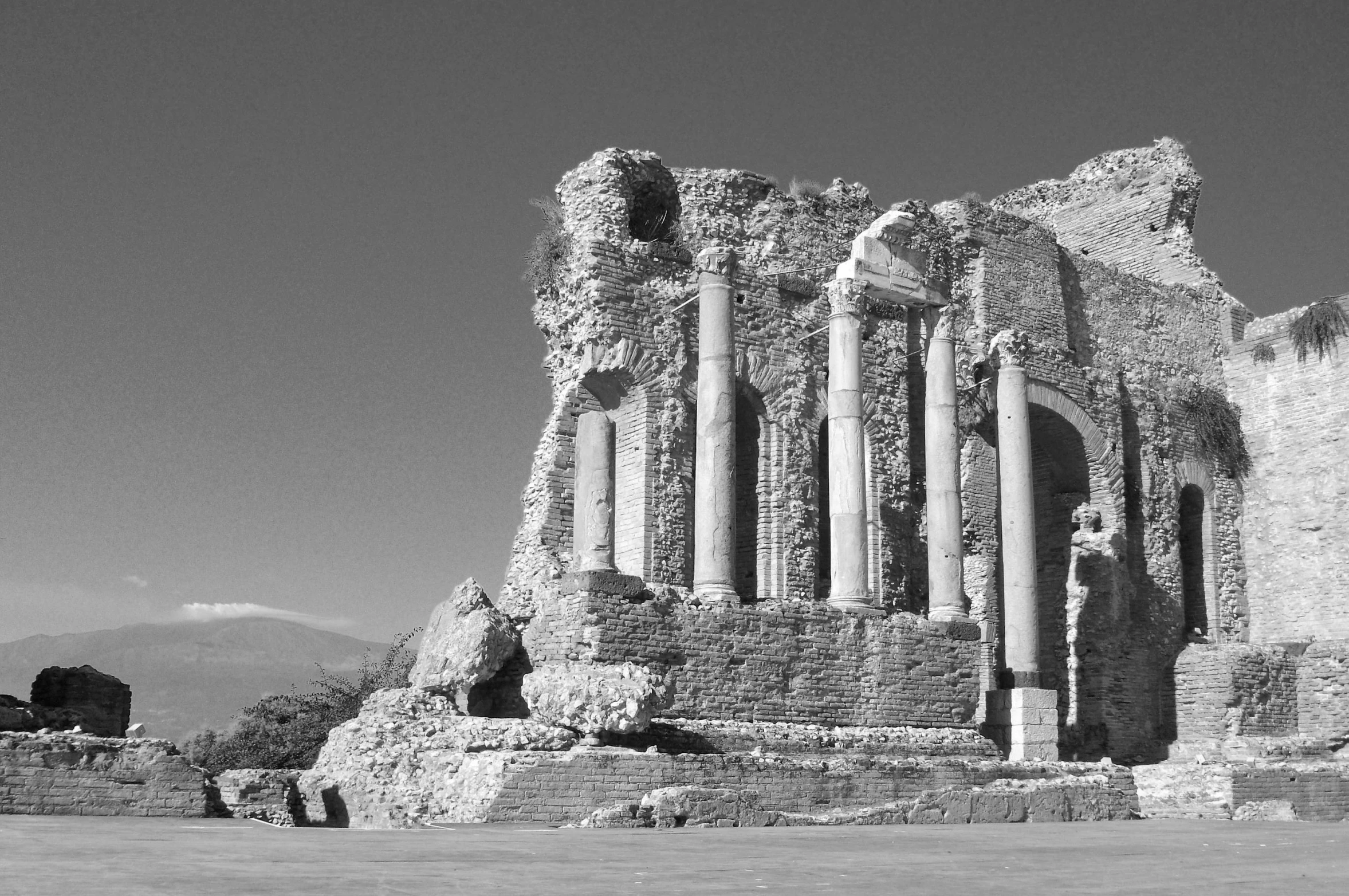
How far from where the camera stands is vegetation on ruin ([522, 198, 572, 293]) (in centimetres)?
1884

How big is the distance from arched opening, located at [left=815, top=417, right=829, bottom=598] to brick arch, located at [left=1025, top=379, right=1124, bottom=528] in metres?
4.23

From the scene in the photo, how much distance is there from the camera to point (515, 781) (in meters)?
11.2

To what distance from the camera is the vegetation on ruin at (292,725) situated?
22594 mm

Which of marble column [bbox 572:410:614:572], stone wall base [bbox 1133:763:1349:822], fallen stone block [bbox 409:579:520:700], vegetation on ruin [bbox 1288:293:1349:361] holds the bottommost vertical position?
stone wall base [bbox 1133:763:1349:822]

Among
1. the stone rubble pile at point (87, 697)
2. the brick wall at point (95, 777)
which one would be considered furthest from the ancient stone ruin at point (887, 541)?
the stone rubble pile at point (87, 697)

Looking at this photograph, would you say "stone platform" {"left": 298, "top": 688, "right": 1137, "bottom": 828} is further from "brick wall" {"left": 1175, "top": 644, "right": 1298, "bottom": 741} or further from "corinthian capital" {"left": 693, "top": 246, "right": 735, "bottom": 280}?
"brick wall" {"left": 1175, "top": 644, "right": 1298, "bottom": 741}

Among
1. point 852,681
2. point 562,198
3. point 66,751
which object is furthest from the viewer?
point 562,198

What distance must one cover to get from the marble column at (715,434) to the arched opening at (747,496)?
52.4 inches

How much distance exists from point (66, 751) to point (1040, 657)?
51.9 feet

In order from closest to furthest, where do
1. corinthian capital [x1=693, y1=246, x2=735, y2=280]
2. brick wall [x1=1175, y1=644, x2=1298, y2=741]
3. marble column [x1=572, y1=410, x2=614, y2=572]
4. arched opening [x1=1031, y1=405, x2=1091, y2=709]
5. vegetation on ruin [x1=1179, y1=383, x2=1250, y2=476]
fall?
marble column [x1=572, y1=410, x2=614, y2=572] → corinthian capital [x1=693, y1=246, x2=735, y2=280] → brick wall [x1=1175, y1=644, x2=1298, y2=741] → arched opening [x1=1031, y1=405, x2=1091, y2=709] → vegetation on ruin [x1=1179, y1=383, x2=1250, y2=476]

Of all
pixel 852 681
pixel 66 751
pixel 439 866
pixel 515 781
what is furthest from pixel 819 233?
pixel 439 866

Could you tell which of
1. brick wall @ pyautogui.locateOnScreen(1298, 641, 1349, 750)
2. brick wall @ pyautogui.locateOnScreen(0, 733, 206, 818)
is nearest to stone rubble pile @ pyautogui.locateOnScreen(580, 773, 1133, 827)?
brick wall @ pyautogui.locateOnScreen(0, 733, 206, 818)

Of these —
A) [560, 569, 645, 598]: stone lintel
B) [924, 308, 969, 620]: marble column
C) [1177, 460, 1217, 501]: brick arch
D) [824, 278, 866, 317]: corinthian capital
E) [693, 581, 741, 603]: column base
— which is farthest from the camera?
[1177, 460, 1217, 501]: brick arch

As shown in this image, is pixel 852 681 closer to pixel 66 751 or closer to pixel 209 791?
pixel 209 791
